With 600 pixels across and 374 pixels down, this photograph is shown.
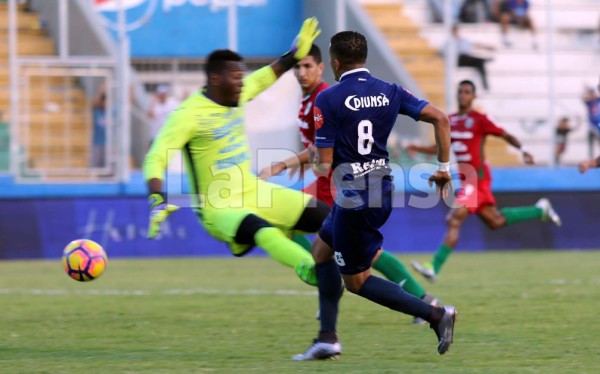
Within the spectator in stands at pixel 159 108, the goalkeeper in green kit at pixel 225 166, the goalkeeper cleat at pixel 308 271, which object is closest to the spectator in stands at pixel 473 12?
the spectator in stands at pixel 159 108

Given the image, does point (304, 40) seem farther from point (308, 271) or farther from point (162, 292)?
point (162, 292)

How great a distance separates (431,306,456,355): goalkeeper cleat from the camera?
23.1 ft

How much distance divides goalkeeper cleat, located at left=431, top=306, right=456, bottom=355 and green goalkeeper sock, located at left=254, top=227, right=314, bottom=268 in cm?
105

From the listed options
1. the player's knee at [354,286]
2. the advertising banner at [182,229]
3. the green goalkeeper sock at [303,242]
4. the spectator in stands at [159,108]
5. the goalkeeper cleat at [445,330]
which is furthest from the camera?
the spectator in stands at [159,108]

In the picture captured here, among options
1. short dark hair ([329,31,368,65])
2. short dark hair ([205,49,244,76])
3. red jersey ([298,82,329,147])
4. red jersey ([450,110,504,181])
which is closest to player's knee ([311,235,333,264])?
short dark hair ([329,31,368,65])

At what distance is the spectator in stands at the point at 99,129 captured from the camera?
18141 mm

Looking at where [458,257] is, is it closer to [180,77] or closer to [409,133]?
[409,133]

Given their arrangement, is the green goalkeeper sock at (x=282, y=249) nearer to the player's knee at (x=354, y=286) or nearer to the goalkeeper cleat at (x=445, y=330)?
the player's knee at (x=354, y=286)

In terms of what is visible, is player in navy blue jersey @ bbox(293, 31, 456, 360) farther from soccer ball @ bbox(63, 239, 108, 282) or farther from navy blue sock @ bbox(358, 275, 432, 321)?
soccer ball @ bbox(63, 239, 108, 282)

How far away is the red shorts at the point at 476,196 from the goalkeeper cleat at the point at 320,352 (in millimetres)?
6975

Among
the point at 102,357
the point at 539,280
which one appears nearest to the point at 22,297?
the point at 102,357

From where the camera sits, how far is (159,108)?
19.4 meters

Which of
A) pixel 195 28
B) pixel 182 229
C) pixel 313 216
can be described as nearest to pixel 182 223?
pixel 182 229

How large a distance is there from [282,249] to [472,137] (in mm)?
6867
